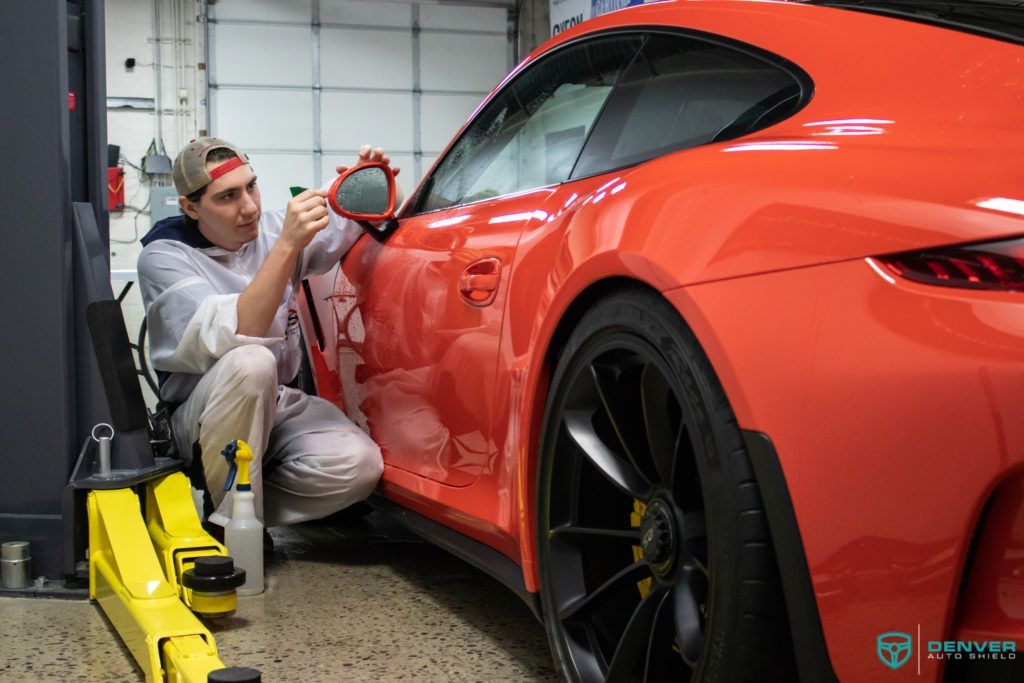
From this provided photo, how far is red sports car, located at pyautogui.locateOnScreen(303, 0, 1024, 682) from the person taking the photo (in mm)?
1196

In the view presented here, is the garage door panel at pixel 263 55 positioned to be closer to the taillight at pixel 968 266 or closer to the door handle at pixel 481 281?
the door handle at pixel 481 281

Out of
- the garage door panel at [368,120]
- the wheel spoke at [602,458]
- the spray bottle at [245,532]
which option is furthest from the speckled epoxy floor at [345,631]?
the garage door panel at [368,120]

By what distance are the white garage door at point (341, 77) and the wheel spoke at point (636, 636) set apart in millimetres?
13111

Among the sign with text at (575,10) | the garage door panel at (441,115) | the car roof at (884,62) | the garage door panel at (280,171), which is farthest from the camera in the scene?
the garage door panel at (441,115)

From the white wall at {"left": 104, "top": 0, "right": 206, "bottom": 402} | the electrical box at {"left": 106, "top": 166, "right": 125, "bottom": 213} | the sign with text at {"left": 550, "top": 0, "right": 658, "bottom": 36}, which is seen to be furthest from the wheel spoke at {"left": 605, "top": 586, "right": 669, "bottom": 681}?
the white wall at {"left": 104, "top": 0, "right": 206, "bottom": 402}

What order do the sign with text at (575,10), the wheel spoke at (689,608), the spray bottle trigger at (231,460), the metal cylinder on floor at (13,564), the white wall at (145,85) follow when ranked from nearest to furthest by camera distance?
1. the wheel spoke at (689,608)
2. the metal cylinder on floor at (13,564)
3. the spray bottle trigger at (231,460)
4. the sign with text at (575,10)
5. the white wall at (145,85)

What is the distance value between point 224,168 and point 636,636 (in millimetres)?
2156

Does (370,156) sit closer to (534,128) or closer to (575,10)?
(534,128)

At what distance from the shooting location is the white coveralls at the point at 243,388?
3.05m

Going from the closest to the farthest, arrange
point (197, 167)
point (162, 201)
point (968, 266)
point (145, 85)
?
point (968, 266) < point (197, 167) < point (162, 201) < point (145, 85)

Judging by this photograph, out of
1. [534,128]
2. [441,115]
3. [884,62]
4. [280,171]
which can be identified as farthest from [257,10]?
[884,62]

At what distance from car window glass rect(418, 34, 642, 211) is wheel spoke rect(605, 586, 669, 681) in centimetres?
89

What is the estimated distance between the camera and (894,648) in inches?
49.3

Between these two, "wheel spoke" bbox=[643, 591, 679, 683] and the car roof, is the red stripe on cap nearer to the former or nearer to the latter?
the car roof
